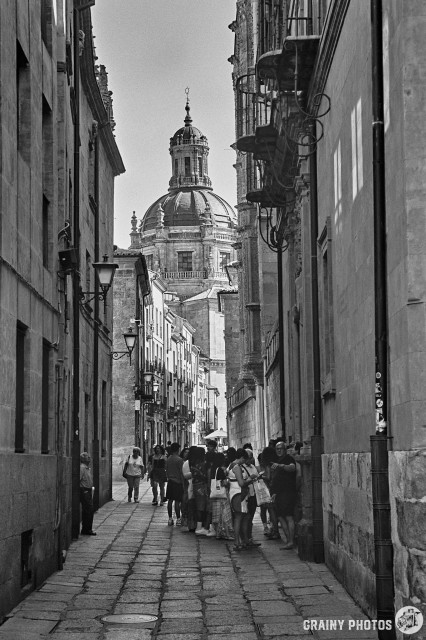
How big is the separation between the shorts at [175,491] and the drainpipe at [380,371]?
13788 mm

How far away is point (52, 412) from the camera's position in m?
14.1

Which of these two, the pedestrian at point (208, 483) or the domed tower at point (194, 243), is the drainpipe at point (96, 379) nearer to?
the pedestrian at point (208, 483)

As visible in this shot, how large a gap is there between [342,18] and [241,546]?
7.85 m

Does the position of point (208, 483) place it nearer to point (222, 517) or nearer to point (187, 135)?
point (222, 517)

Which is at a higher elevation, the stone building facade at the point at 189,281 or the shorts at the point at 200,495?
the stone building facade at the point at 189,281

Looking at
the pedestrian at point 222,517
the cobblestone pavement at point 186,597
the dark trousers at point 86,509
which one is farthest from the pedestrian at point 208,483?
the dark trousers at point 86,509

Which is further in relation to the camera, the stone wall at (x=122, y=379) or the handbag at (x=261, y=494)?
the stone wall at (x=122, y=379)

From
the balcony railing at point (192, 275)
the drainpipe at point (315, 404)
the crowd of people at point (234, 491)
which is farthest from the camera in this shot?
the balcony railing at point (192, 275)

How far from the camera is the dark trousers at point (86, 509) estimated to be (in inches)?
717

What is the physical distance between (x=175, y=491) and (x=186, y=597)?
10.5 m

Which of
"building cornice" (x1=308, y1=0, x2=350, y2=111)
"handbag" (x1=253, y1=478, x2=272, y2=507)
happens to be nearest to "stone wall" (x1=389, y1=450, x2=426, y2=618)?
"building cornice" (x1=308, y1=0, x2=350, y2=111)

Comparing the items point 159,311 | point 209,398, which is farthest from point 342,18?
point 209,398

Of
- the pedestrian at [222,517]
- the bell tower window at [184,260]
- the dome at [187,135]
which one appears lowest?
the pedestrian at [222,517]

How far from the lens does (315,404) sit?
15.0 meters
